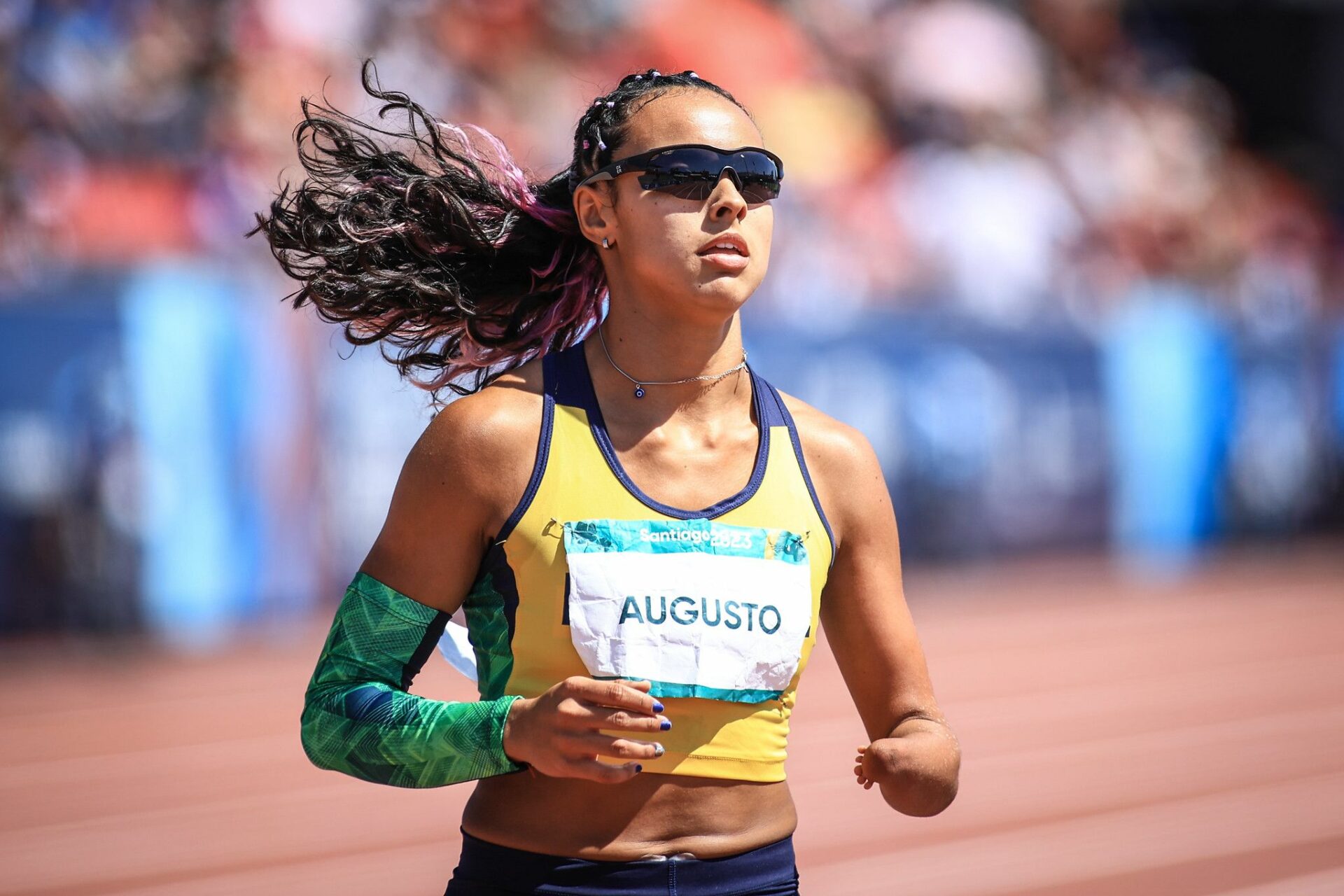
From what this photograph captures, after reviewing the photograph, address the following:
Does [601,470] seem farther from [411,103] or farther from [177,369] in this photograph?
[177,369]

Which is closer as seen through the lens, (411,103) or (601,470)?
(601,470)

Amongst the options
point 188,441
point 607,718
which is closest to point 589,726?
point 607,718

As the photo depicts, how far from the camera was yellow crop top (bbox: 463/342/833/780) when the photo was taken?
216 centimetres

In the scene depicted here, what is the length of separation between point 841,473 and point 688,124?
0.59m

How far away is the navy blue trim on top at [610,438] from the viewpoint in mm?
2246

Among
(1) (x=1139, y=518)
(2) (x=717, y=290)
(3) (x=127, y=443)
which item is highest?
(1) (x=1139, y=518)

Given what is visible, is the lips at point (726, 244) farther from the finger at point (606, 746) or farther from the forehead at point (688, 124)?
the finger at point (606, 746)

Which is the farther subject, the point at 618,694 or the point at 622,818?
the point at 622,818

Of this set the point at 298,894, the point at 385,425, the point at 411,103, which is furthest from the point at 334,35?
the point at 411,103

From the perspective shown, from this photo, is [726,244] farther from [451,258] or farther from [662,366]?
[451,258]

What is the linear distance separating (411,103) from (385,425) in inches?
313

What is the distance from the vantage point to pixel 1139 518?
1536 centimetres

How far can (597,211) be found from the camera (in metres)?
2.42

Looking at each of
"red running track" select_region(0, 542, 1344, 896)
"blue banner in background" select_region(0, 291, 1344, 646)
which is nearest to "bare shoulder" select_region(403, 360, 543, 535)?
"red running track" select_region(0, 542, 1344, 896)
